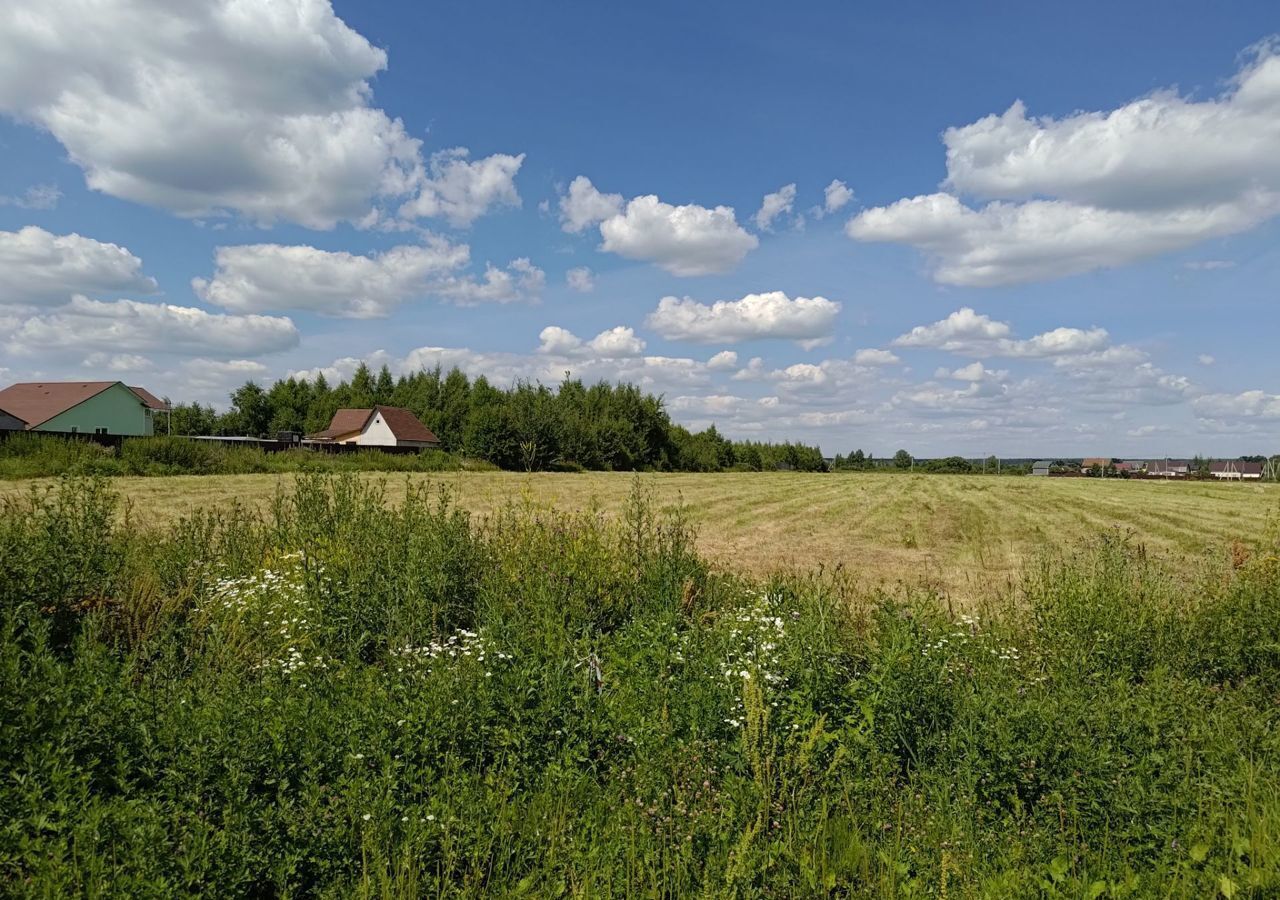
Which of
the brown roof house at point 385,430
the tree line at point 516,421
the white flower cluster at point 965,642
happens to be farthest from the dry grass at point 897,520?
the brown roof house at point 385,430

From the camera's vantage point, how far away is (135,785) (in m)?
3.14

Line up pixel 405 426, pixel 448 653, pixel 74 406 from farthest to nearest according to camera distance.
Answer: pixel 405 426 → pixel 74 406 → pixel 448 653

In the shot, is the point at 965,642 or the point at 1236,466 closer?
the point at 965,642

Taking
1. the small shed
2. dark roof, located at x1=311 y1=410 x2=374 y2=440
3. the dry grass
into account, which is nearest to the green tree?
dark roof, located at x1=311 y1=410 x2=374 y2=440

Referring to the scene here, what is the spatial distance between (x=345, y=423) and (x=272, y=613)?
6489 cm

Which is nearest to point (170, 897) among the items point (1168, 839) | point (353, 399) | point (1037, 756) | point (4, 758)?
point (4, 758)

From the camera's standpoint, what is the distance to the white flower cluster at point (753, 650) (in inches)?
167

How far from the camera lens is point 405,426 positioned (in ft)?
193

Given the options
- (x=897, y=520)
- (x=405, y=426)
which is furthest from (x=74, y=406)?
(x=897, y=520)

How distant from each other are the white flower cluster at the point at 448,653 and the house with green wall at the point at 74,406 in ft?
161

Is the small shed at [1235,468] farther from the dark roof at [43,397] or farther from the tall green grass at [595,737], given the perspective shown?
the dark roof at [43,397]

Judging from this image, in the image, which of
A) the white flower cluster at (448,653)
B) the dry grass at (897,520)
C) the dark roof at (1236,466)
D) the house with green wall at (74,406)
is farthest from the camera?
the dark roof at (1236,466)

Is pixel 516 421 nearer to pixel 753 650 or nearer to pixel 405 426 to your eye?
pixel 405 426

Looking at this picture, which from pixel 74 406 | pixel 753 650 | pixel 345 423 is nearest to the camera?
pixel 753 650
